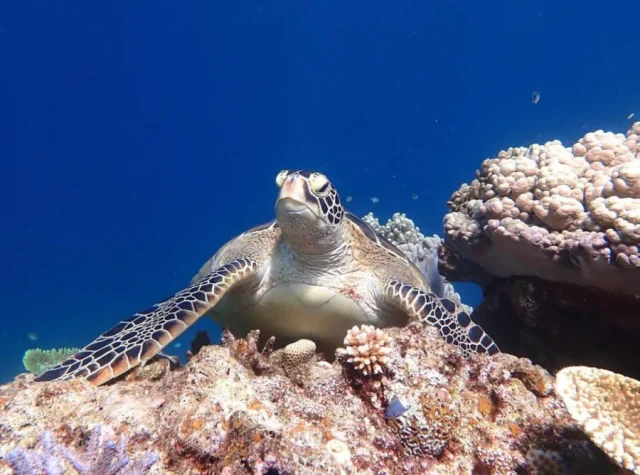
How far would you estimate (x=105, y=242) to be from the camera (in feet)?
292

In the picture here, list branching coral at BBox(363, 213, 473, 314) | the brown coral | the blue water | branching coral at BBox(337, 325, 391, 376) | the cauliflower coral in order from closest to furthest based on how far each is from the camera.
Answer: branching coral at BBox(337, 325, 391, 376), the brown coral, the cauliflower coral, branching coral at BBox(363, 213, 473, 314), the blue water

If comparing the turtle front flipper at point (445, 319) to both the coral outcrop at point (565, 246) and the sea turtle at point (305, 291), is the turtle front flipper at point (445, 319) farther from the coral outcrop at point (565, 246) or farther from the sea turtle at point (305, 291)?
the coral outcrop at point (565, 246)

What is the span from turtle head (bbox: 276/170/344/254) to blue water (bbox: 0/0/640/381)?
248 feet

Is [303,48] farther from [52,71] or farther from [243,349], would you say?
[243,349]

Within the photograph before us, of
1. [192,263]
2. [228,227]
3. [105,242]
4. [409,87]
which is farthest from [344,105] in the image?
[105,242]

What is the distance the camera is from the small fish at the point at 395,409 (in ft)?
6.11

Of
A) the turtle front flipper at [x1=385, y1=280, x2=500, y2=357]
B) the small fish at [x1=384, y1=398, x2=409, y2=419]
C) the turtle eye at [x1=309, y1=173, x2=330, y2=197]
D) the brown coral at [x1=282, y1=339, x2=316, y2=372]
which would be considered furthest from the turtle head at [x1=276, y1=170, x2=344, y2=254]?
the small fish at [x1=384, y1=398, x2=409, y2=419]

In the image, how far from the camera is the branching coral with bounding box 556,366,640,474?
4.62 ft

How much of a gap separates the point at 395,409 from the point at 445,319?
5.63 feet

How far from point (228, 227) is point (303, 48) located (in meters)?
52.3

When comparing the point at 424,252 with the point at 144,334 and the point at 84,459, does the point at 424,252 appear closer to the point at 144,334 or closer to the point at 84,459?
the point at 144,334

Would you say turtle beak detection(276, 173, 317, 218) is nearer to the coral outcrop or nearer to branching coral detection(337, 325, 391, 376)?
branching coral detection(337, 325, 391, 376)

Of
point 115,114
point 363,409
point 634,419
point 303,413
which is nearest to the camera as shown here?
point 634,419

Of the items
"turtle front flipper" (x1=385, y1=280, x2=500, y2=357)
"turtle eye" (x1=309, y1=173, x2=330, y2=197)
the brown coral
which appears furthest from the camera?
"turtle eye" (x1=309, y1=173, x2=330, y2=197)
